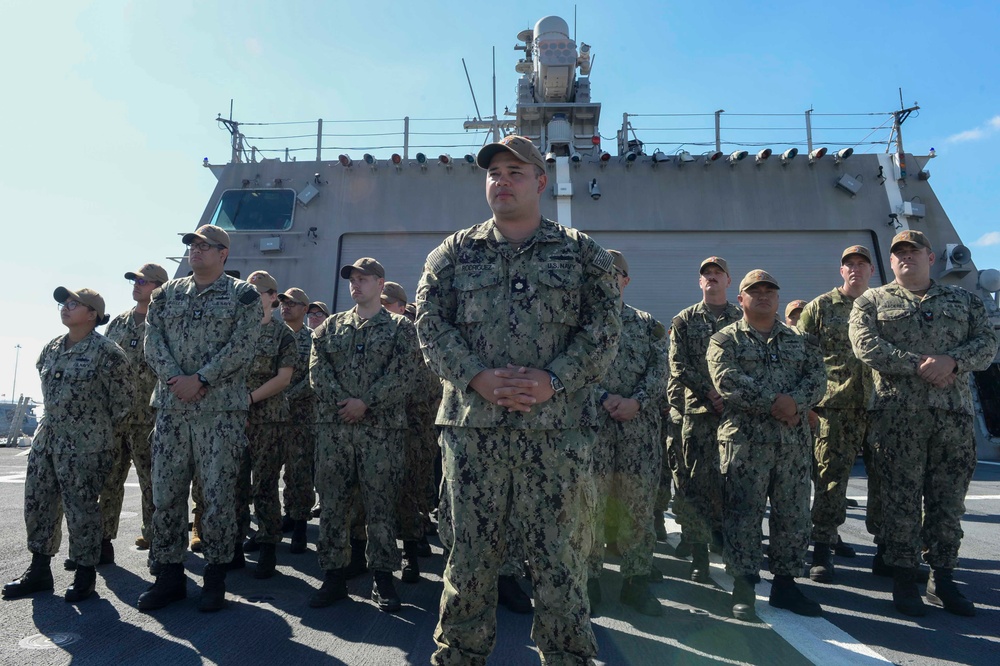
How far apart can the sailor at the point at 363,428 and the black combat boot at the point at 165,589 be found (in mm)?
654

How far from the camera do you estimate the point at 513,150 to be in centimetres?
201

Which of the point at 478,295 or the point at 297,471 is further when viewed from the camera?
the point at 297,471

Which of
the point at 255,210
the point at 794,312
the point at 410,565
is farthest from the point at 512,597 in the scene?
the point at 255,210

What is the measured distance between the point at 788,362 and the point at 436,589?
2280mm

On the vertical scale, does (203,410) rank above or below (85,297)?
below

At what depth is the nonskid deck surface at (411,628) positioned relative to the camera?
2.43 meters

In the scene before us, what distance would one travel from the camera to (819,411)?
4.32m

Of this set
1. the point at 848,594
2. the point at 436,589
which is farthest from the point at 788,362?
the point at 436,589

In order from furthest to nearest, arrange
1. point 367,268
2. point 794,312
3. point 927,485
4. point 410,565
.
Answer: point 794,312
point 410,565
point 367,268
point 927,485

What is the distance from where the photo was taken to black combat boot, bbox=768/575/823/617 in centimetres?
296

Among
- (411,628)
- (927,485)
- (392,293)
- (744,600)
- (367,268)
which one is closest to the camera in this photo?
(411,628)

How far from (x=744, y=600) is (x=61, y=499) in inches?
141

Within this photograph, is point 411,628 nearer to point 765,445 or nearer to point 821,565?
point 765,445

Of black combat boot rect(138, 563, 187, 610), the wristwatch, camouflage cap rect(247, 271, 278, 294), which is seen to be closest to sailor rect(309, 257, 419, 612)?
black combat boot rect(138, 563, 187, 610)
